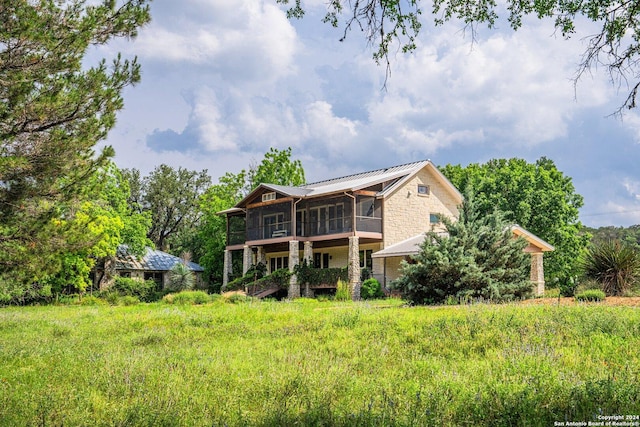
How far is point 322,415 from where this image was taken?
6125mm

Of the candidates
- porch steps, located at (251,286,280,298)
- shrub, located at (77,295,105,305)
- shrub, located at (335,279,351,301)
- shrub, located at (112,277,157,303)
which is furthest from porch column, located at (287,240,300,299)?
shrub, located at (77,295,105,305)

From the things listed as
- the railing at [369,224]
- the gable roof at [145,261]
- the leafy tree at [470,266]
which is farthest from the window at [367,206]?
the gable roof at [145,261]

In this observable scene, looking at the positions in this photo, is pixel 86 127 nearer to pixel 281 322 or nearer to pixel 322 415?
pixel 281 322

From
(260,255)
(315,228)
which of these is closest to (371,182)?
(315,228)

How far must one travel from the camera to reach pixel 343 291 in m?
31.6

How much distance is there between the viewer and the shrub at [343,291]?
31.2 m

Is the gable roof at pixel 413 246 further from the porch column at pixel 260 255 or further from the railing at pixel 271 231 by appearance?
the porch column at pixel 260 255

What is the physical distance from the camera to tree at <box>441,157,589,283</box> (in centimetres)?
3941

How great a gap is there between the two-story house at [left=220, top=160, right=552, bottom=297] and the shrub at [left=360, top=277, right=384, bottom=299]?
907 mm

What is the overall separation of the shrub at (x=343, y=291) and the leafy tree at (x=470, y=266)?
32.1 ft

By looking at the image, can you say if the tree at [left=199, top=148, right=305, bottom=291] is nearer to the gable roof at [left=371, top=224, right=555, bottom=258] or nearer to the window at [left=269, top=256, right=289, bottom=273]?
the window at [left=269, top=256, right=289, bottom=273]

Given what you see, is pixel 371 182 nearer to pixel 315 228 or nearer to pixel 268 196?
pixel 315 228

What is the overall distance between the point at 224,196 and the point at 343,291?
21.1 m

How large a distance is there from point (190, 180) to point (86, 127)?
147 ft
